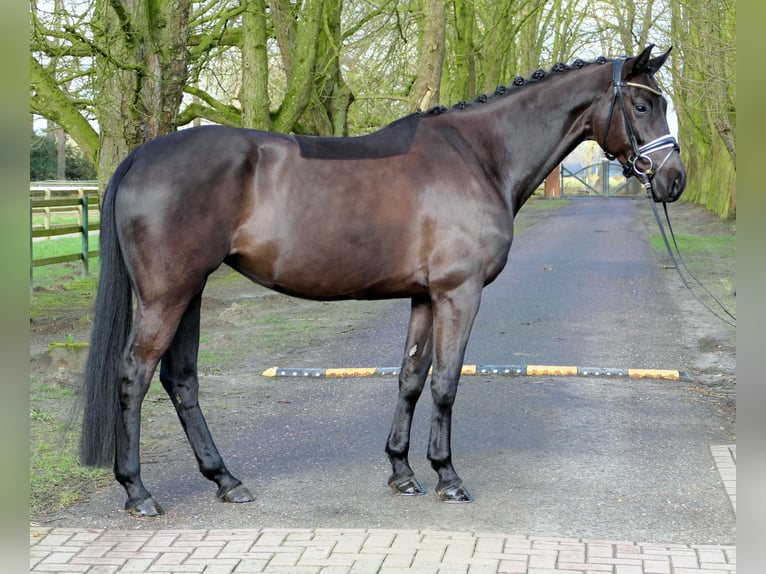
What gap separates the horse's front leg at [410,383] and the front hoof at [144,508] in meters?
1.33

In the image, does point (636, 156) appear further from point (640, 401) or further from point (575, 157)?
point (575, 157)

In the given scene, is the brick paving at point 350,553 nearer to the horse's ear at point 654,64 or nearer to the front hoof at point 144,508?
the front hoof at point 144,508

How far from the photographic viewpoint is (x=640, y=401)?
762 centimetres

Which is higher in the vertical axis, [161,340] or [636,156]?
[636,156]

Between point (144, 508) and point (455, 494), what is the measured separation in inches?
66.8

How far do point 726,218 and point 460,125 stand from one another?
24641 mm

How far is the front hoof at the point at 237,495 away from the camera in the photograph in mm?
5152

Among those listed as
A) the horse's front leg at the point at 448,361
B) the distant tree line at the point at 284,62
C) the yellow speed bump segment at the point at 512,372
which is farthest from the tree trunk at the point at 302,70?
the horse's front leg at the point at 448,361

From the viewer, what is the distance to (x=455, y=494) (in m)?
5.17

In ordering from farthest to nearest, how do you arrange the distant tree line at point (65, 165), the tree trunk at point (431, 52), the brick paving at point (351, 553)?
the distant tree line at point (65, 165) → the tree trunk at point (431, 52) → the brick paving at point (351, 553)

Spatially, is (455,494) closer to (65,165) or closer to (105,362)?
(105,362)

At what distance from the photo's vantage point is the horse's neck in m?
5.44

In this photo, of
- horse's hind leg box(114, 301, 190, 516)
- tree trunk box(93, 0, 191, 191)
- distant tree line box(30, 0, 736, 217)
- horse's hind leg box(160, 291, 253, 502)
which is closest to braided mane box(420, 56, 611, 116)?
horse's hind leg box(160, 291, 253, 502)
